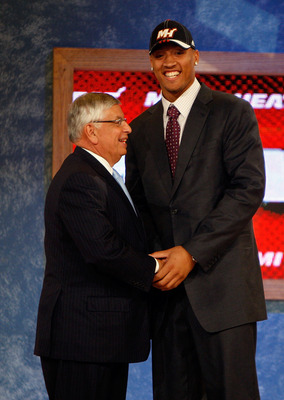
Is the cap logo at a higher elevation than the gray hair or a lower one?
higher

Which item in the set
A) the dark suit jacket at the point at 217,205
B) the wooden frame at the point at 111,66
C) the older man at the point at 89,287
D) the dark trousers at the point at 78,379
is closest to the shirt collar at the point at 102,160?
the older man at the point at 89,287

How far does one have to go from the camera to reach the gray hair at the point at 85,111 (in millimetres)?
1884

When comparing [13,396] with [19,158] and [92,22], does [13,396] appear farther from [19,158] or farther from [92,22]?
[92,22]

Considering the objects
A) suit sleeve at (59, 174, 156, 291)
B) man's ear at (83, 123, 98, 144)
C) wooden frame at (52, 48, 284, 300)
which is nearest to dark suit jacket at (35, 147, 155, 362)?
suit sleeve at (59, 174, 156, 291)

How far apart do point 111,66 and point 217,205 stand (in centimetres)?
131

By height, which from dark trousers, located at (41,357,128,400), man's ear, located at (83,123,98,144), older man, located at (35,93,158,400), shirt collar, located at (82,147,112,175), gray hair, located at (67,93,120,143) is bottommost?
dark trousers, located at (41,357,128,400)

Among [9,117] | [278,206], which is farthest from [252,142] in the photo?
[9,117]

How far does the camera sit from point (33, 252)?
9.55 feet

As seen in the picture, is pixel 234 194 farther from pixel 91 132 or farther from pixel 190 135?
pixel 91 132

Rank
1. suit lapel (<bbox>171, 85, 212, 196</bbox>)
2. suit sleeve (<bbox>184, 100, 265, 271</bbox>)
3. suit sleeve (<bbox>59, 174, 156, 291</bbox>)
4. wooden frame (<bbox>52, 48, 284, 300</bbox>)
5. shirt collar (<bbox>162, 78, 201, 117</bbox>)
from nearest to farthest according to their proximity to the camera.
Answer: suit sleeve (<bbox>59, 174, 156, 291</bbox>)
suit sleeve (<bbox>184, 100, 265, 271</bbox>)
suit lapel (<bbox>171, 85, 212, 196</bbox>)
shirt collar (<bbox>162, 78, 201, 117</bbox>)
wooden frame (<bbox>52, 48, 284, 300</bbox>)

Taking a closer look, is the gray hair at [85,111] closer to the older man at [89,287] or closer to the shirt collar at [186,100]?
the older man at [89,287]

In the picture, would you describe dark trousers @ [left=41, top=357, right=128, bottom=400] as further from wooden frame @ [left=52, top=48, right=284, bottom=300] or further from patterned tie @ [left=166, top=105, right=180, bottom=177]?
wooden frame @ [left=52, top=48, right=284, bottom=300]

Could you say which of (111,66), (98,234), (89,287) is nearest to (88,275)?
(89,287)

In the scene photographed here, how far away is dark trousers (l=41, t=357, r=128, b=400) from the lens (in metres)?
1.73
